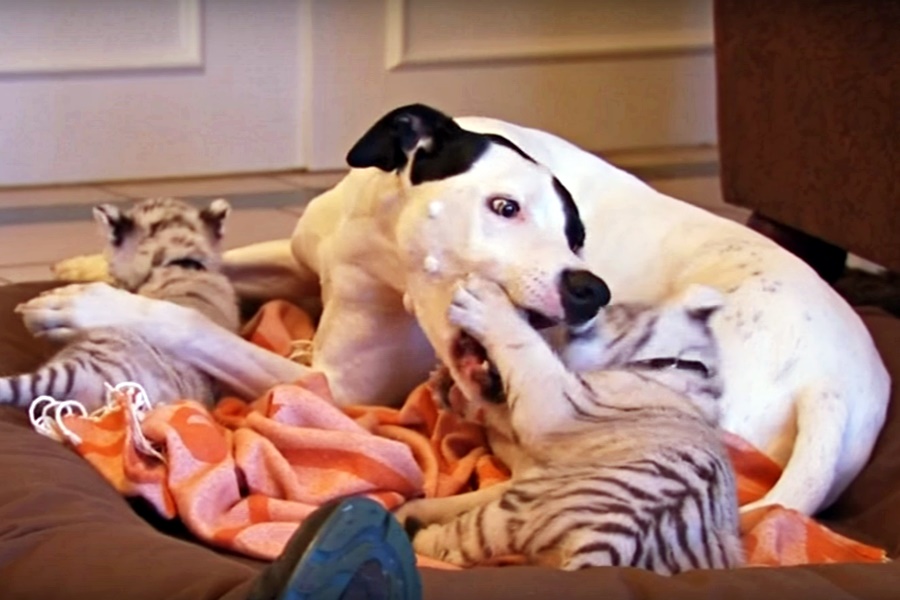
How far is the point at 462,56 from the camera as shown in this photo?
3.92m

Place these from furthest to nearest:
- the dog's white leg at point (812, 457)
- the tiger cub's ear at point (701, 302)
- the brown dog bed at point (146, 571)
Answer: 1. the tiger cub's ear at point (701, 302)
2. the dog's white leg at point (812, 457)
3. the brown dog bed at point (146, 571)

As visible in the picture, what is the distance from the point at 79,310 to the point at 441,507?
551mm

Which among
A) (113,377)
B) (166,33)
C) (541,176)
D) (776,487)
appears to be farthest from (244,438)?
(166,33)

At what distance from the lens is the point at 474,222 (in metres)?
1.84

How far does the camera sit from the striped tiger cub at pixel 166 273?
1.92 m

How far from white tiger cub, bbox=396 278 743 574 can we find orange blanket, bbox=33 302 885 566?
59mm

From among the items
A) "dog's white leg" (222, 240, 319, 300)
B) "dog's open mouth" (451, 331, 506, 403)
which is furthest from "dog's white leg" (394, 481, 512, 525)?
"dog's white leg" (222, 240, 319, 300)

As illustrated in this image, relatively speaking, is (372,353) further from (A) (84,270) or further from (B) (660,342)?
(A) (84,270)

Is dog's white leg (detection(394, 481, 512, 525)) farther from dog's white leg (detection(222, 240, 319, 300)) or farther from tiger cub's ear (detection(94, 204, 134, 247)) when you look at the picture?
dog's white leg (detection(222, 240, 319, 300))

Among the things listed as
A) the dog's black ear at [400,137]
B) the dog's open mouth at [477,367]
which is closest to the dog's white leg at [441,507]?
the dog's open mouth at [477,367]

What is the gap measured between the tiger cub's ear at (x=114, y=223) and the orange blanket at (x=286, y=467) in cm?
36

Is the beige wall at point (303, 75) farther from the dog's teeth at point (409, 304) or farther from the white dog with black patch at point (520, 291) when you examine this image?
the dog's teeth at point (409, 304)

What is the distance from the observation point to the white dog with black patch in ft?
5.96

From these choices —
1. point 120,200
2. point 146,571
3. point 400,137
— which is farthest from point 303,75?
point 146,571
